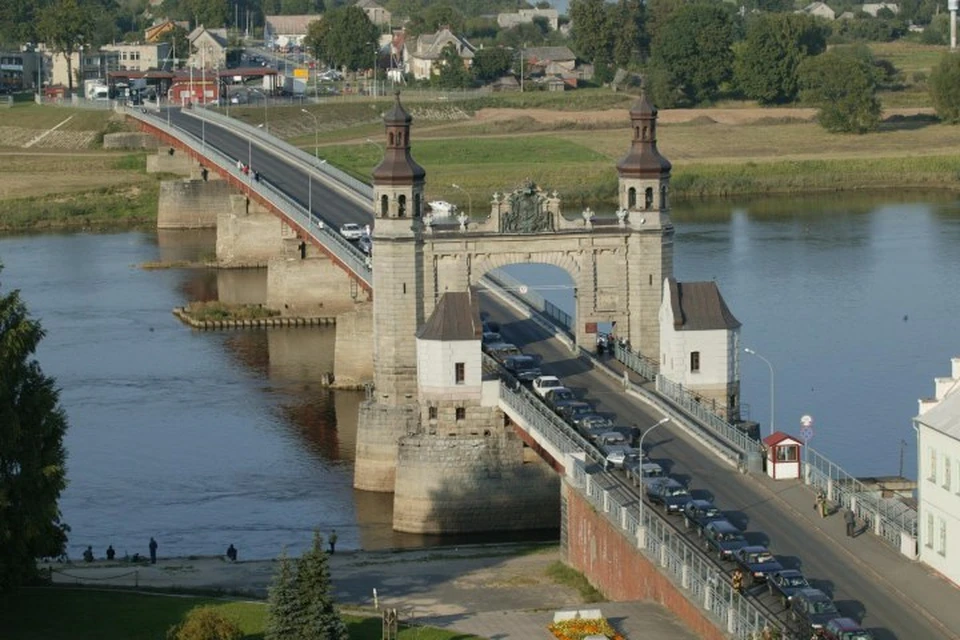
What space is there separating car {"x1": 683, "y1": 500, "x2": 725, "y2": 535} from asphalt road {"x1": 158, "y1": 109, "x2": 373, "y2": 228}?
245 ft

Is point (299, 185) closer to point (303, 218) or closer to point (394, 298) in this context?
point (303, 218)

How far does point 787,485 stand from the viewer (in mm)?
83938

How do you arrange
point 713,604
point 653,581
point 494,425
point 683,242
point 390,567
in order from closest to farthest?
point 713,604
point 653,581
point 390,567
point 494,425
point 683,242

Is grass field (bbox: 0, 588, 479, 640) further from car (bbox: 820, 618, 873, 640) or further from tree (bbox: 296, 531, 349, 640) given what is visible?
car (bbox: 820, 618, 873, 640)

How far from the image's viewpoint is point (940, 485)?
7356 centimetres

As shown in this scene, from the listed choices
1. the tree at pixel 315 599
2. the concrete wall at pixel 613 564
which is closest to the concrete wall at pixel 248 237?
the concrete wall at pixel 613 564

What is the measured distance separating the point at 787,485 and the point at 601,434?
931cm

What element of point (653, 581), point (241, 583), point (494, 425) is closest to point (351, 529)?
point (494, 425)

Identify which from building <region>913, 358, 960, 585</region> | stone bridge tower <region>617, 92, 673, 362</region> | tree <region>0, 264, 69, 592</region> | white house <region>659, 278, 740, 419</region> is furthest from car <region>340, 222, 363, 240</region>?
building <region>913, 358, 960, 585</region>

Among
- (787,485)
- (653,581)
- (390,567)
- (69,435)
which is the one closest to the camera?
(653,581)

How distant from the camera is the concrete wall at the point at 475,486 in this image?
97688 mm

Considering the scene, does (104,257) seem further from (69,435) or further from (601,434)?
(601,434)

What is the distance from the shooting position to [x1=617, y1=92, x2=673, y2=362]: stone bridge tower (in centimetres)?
10494

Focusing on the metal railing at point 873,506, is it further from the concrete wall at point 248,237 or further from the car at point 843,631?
the concrete wall at point 248,237
